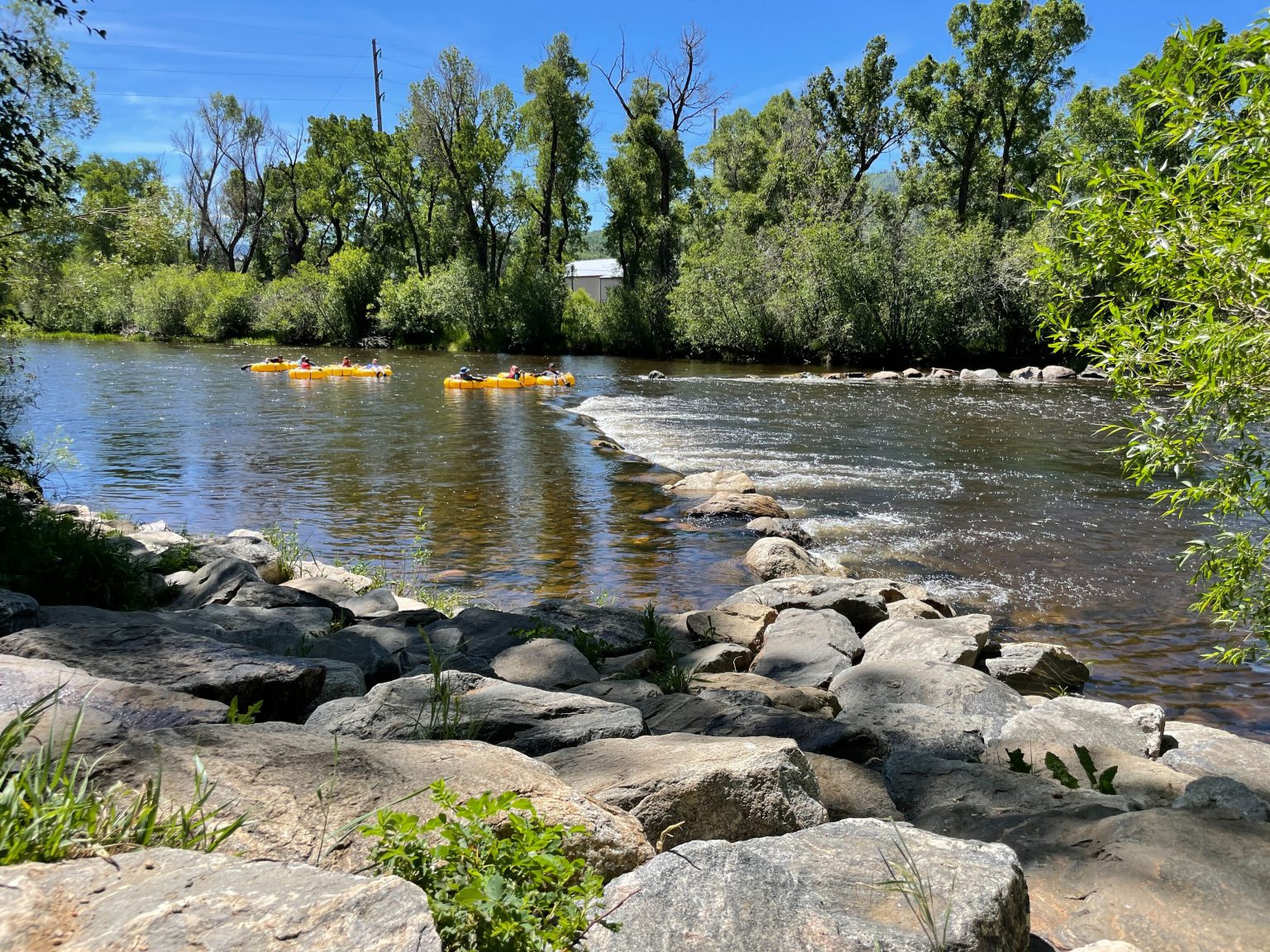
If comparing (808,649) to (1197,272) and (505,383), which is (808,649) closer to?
(1197,272)

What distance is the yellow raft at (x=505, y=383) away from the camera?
28.8 meters

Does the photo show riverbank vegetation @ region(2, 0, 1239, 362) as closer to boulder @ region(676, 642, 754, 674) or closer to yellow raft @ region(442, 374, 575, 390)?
yellow raft @ region(442, 374, 575, 390)

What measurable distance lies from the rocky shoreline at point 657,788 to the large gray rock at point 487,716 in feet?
0.04

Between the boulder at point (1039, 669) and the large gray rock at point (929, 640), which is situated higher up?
the large gray rock at point (929, 640)

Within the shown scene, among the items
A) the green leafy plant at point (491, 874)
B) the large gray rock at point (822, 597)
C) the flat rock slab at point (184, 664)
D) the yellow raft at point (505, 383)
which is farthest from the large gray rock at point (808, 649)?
the yellow raft at point (505, 383)

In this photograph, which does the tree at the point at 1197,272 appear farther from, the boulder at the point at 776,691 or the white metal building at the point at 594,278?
the white metal building at the point at 594,278

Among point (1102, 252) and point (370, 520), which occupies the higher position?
point (1102, 252)

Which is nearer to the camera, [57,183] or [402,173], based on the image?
[57,183]

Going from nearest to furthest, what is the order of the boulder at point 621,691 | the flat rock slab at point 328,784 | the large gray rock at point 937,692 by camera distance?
the flat rock slab at point 328,784, the boulder at point 621,691, the large gray rock at point 937,692

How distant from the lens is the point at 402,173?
53469 millimetres

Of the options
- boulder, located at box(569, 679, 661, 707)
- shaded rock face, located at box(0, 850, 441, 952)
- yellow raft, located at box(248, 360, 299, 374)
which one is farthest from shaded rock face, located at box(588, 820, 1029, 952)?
yellow raft, located at box(248, 360, 299, 374)

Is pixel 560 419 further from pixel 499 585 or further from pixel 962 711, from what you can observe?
pixel 962 711

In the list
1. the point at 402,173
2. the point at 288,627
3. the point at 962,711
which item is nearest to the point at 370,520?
the point at 288,627

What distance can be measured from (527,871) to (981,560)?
9014mm
